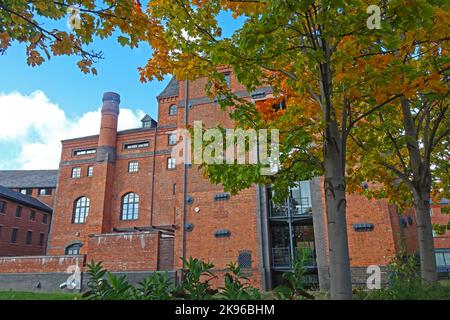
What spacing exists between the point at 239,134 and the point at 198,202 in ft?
47.5

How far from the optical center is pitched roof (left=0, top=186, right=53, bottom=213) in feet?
111

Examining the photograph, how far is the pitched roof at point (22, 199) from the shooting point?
33844 millimetres

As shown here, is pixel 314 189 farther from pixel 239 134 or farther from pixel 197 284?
pixel 197 284

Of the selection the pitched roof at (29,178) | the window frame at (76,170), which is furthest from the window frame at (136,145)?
the pitched roof at (29,178)

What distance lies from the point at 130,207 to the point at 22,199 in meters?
15.5

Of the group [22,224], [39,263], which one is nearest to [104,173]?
[39,263]

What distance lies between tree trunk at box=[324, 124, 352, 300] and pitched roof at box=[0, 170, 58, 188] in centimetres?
4249

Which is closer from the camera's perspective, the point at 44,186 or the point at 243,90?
the point at 243,90

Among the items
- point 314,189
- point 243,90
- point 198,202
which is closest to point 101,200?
point 198,202

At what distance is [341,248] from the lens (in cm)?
496

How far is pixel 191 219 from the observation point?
65.9 feet
